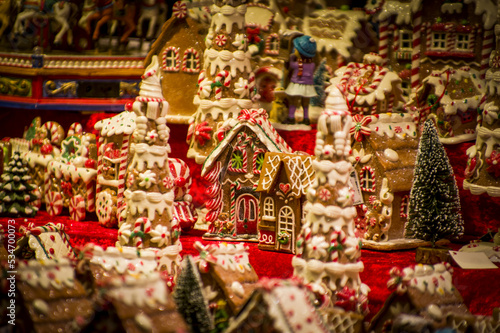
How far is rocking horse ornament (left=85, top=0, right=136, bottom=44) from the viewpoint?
21.3 ft

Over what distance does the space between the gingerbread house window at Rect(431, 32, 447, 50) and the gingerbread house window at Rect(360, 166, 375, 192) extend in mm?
1089

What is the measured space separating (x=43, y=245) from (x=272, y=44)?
96.3 inches

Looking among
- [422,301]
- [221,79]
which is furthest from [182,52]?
[422,301]

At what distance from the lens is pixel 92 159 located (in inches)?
232

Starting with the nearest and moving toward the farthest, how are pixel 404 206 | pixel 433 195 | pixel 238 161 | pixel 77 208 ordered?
pixel 433 195 < pixel 404 206 < pixel 238 161 < pixel 77 208

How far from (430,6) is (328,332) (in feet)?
9.44

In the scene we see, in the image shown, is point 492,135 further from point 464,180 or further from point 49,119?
point 49,119

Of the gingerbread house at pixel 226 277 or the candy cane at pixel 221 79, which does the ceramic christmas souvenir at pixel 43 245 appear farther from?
the candy cane at pixel 221 79

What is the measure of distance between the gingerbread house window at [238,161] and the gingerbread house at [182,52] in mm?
974

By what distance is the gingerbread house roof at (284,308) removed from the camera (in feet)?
9.98

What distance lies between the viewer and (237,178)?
16.8 ft

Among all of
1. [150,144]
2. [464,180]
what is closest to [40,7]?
[150,144]

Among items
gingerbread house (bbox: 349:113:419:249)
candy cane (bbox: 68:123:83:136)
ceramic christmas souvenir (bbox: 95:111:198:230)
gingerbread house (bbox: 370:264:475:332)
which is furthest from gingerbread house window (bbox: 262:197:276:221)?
candy cane (bbox: 68:123:83:136)

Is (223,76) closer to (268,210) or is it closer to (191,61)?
(191,61)
